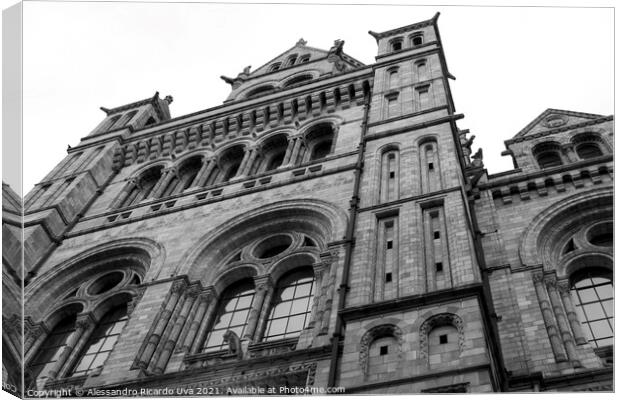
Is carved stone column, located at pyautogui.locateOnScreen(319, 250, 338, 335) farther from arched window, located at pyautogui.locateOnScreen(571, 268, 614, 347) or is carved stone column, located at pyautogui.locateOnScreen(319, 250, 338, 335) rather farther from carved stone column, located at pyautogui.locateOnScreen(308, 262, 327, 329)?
arched window, located at pyautogui.locateOnScreen(571, 268, 614, 347)

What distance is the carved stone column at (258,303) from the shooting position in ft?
55.0

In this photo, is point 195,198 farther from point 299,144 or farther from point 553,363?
point 553,363

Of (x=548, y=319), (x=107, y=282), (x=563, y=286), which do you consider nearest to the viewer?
(x=548, y=319)

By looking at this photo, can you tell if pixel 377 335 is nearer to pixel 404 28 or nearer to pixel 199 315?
pixel 199 315

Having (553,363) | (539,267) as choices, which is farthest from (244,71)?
(553,363)

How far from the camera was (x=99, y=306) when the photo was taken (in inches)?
771

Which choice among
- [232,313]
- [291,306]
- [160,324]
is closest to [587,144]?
[291,306]

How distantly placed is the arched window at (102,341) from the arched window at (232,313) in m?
2.09

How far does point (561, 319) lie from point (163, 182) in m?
14.5

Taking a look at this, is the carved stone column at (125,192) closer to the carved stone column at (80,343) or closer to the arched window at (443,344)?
the carved stone column at (80,343)

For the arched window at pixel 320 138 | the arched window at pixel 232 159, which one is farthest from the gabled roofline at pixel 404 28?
the arched window at pixel 232 159

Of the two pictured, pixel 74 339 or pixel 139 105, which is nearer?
pixel 74 339

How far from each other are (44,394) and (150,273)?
5.91 metres

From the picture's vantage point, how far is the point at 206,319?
59.0 feet
